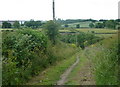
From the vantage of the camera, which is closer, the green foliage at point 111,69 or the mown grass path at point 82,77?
the green foliage at point 111,69

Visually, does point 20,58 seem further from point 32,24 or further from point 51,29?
point 32,24

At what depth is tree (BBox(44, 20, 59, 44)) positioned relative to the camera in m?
22.9

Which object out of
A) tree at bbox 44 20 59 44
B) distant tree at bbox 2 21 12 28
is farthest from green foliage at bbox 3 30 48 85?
tree at bbox 44 20 59 44

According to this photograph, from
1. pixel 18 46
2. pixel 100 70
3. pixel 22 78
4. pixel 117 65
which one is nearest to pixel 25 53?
pixel 18 46

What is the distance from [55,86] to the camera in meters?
10.1

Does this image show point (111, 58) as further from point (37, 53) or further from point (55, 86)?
point (37, 53)

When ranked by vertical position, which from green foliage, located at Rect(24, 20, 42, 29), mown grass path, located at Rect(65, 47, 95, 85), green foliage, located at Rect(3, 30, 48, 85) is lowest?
mown grass path, located at Rect(65, 47, 95, 85)

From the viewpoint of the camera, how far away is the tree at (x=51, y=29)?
22861 millimetres

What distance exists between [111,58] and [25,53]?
4805mm

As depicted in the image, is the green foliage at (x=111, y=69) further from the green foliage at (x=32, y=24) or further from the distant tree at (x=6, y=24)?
the green foliage at (x=32, y=24)

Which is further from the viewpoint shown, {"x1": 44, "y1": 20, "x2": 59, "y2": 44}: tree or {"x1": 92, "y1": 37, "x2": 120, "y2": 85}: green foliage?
{"x1": 44, "y1": 20, "x2": 59, "y2": 44}: tree

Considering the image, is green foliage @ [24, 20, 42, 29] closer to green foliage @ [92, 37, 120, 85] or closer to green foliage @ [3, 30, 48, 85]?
green foliage @ [3, 30, 48, 85]

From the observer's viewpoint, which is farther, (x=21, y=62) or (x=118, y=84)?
(x=21, y=62)

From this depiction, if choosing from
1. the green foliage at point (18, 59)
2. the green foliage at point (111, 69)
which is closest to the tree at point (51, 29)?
the green foliage at point (18, 59)
